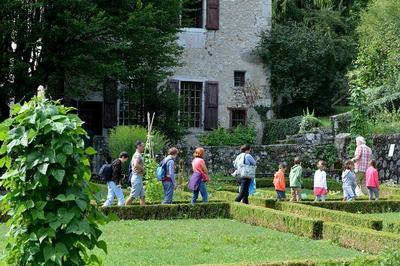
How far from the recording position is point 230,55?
102ft

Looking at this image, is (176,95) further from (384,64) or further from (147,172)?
(147,172)

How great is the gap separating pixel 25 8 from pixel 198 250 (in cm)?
1393

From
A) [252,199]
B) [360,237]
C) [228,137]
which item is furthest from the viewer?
[228,137]

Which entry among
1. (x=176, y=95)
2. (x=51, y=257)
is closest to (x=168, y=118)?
(x=176, y=95)

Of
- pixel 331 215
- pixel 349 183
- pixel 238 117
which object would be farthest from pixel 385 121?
pixel 331 215

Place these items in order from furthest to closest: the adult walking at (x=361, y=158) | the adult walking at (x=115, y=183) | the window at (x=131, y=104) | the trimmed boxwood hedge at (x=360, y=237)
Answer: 1. the window at (x=131, y=104)
2. the adult walking at (x=361, y=158)
3. the adult walking at (x=115, y=183)
4. the trimmed boxwood hedge at (x=360, y=237)

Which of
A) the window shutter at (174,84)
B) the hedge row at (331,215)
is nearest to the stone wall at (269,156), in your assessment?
the window shutter at (174,84)

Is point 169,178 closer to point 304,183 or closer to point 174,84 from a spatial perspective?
point 304,183

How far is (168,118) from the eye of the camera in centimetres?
2702

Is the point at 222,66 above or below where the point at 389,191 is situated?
above

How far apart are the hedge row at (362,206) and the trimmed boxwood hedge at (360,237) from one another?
3.87 m

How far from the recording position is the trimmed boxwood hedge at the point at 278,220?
43.4 feet

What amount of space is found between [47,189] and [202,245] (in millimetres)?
5732

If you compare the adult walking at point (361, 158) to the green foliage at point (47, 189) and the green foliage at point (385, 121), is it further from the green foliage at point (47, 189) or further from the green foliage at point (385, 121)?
the green foliage at point (47, 189)
